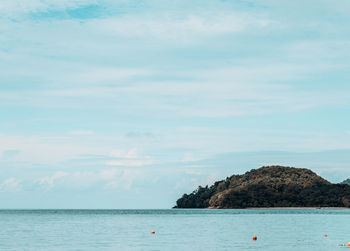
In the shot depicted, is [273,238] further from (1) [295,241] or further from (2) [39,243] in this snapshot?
(2) [39,243]

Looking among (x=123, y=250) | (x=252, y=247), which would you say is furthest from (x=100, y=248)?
(x=252, y=247)

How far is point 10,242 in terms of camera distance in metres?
83.7

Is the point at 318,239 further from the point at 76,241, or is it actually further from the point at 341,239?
the point at 76,241

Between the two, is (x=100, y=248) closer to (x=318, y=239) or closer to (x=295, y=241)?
(x=295, y=241)

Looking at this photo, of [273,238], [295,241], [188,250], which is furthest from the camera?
[273,238]

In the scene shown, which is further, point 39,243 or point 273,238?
point 273,238

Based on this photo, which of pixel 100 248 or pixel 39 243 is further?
pixel 39 243

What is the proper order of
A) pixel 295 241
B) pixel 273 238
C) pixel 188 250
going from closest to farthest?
pixel 188 250
pixel 295 241
pixel 273 238

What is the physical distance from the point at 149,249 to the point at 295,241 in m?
23.2

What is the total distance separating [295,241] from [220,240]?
1087 cm

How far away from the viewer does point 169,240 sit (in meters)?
84.8

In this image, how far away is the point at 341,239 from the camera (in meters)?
82.8

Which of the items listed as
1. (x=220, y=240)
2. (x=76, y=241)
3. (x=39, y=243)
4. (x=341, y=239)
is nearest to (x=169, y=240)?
(x=220, y=240)

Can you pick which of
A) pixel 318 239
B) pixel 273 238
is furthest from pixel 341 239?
pixel 273 238
